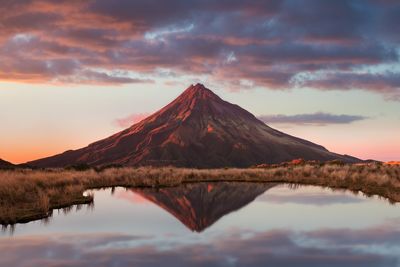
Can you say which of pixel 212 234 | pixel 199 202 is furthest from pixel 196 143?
pixel 212 234

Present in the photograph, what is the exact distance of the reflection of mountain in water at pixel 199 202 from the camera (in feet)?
57.2

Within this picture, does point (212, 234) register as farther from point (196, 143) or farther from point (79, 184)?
point (196, 143)

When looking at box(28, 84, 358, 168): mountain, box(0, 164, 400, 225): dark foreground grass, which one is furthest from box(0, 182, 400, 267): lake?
box(28, 84, 358, 168): mountain

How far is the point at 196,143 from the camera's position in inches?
6260

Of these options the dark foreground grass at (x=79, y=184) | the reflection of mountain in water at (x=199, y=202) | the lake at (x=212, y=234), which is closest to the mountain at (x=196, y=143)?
the dark foreground grass at (x=79, y=184)

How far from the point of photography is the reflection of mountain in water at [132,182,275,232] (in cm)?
1742

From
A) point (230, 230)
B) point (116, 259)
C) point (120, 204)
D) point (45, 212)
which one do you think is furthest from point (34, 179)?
point (116, 259)

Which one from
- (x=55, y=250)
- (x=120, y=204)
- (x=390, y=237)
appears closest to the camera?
(x=55, y=250)

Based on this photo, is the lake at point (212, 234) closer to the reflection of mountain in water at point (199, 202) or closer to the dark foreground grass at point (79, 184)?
the reflection of mountain in water at point (199, 202)

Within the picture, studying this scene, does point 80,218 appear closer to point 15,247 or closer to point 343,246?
point 15,247

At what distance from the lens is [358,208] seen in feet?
66.3

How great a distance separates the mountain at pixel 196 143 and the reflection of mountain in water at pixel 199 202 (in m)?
104

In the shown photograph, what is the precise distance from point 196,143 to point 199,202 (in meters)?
136

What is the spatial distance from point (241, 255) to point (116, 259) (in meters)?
2.95
